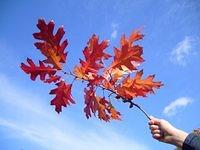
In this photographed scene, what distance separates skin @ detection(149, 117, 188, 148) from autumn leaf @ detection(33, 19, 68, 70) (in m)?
1.18

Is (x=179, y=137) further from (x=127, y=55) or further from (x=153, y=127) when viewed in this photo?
(x=127, y=55)

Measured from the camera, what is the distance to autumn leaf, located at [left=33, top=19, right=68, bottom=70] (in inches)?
178

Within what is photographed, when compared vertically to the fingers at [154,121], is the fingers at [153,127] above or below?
below

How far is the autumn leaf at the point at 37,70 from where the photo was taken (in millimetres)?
4672

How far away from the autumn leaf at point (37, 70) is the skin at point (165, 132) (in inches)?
49.0

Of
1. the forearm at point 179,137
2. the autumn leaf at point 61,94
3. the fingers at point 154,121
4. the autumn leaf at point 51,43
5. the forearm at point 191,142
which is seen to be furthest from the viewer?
the autumn leaf at point 61,94

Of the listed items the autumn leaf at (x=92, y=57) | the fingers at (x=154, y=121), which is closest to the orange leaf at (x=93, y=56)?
the autumn leaf at (x=92, y=57)

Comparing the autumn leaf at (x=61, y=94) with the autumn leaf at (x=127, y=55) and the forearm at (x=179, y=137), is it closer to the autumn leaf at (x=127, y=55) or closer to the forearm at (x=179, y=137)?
the autumn leaf at (x=127, y=55)

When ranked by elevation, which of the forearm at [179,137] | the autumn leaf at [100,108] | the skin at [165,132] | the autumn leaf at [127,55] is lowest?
the forearm at [179,137]

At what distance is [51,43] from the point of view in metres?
4.54

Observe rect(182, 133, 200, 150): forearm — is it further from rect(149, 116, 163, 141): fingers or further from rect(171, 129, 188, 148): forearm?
rect(149, 116, 163, 141): fingers

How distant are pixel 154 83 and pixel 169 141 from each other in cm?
73

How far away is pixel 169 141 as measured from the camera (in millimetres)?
4203

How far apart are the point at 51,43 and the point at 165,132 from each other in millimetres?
1477
